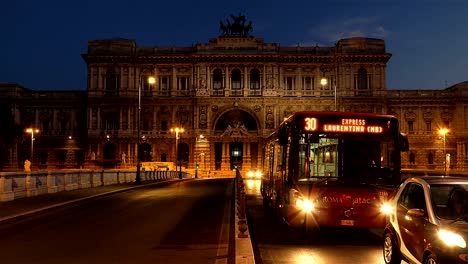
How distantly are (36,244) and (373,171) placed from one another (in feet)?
25.5

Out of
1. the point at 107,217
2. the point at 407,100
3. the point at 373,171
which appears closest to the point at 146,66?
the point at 407,100

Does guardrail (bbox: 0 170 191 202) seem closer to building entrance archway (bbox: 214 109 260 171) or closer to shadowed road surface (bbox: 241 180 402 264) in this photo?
shadowed road surface (bbox: 241 180 402 264)

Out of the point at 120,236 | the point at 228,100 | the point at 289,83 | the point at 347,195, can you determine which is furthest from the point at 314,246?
the point at 289,83

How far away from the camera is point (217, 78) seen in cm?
9194

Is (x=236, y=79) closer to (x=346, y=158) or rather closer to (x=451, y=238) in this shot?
(x=346, y=158)

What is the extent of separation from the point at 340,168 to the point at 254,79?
78.0m

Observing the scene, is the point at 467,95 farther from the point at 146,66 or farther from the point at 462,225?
the point at 462,225

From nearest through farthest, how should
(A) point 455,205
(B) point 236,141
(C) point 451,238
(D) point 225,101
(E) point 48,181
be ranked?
(C) point 451,238 < (A) point 455,205 < (E) point 48,181 < (B) point 236,141 < (D) point 225,101

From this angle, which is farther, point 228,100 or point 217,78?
point 217,78

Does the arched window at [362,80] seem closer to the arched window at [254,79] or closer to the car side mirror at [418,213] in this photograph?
the arched window at [254,79]

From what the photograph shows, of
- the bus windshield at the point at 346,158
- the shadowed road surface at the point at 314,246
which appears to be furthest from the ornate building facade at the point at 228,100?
the bus windshield at the point at 346,158

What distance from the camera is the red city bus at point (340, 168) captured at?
13500 millimetres

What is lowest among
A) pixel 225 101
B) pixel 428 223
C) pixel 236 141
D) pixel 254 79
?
pixel 428 223

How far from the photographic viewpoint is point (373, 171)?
14000 millimetres
